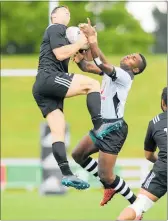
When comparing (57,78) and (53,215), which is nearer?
(57,78)

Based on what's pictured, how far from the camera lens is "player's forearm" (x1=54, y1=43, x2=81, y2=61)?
1046 centimetres

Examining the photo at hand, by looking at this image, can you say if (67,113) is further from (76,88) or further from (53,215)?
(76,88)

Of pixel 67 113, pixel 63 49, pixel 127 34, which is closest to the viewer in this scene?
pixel 63 49

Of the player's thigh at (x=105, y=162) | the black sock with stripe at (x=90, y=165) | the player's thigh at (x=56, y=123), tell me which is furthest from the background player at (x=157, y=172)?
the player's thigh at (x=56, y=123)

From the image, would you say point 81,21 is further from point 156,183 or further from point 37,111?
point 156,183

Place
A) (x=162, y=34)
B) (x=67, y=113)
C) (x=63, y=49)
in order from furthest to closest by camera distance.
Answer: (x=162, y=34), (x=67, y=113), (x=63, y=49)

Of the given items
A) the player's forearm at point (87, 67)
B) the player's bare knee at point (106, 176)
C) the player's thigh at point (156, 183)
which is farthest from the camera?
the player's bare knee at point (106, 176)

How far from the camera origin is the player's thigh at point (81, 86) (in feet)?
34.9

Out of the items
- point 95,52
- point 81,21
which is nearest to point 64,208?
point 95,52

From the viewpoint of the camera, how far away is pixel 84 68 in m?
11.3

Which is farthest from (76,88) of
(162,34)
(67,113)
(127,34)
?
(162,34)

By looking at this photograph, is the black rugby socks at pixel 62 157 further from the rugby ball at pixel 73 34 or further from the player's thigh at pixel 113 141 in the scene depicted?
the rugby ball at pixel 73 34

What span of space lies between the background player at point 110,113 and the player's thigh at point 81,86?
0.29 m

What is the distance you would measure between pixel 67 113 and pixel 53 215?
Answer: 2110 centimetres
